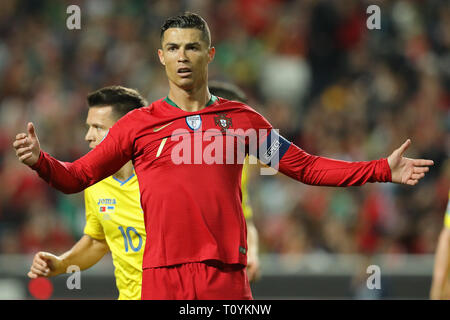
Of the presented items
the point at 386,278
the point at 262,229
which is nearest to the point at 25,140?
the point at 386,278

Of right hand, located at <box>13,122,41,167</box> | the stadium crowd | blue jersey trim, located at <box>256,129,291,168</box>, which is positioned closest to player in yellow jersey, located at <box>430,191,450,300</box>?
blue jersey trim, located at <box>256,129,291,168</box>

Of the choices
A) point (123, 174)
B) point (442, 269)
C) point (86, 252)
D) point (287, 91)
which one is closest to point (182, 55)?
point (123, 174)

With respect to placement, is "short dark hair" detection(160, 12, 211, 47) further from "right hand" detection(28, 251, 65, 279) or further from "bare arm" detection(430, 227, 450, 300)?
"bare arm" detection(430, 227, 450, 300)

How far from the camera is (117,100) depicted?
5.15 metres

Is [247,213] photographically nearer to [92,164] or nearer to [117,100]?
[117,100]

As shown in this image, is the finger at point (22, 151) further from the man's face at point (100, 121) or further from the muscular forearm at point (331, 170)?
the man's face at point (100, 121)

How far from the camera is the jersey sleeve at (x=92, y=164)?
12.0ft

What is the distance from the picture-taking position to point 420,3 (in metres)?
11.8

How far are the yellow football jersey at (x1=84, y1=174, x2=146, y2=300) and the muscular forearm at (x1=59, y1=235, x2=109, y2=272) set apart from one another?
6.0 inches

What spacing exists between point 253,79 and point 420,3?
8.96 feet

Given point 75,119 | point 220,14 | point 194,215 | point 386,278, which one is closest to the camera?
point 194,215

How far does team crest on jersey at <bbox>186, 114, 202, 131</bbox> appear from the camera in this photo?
13.1 ft
